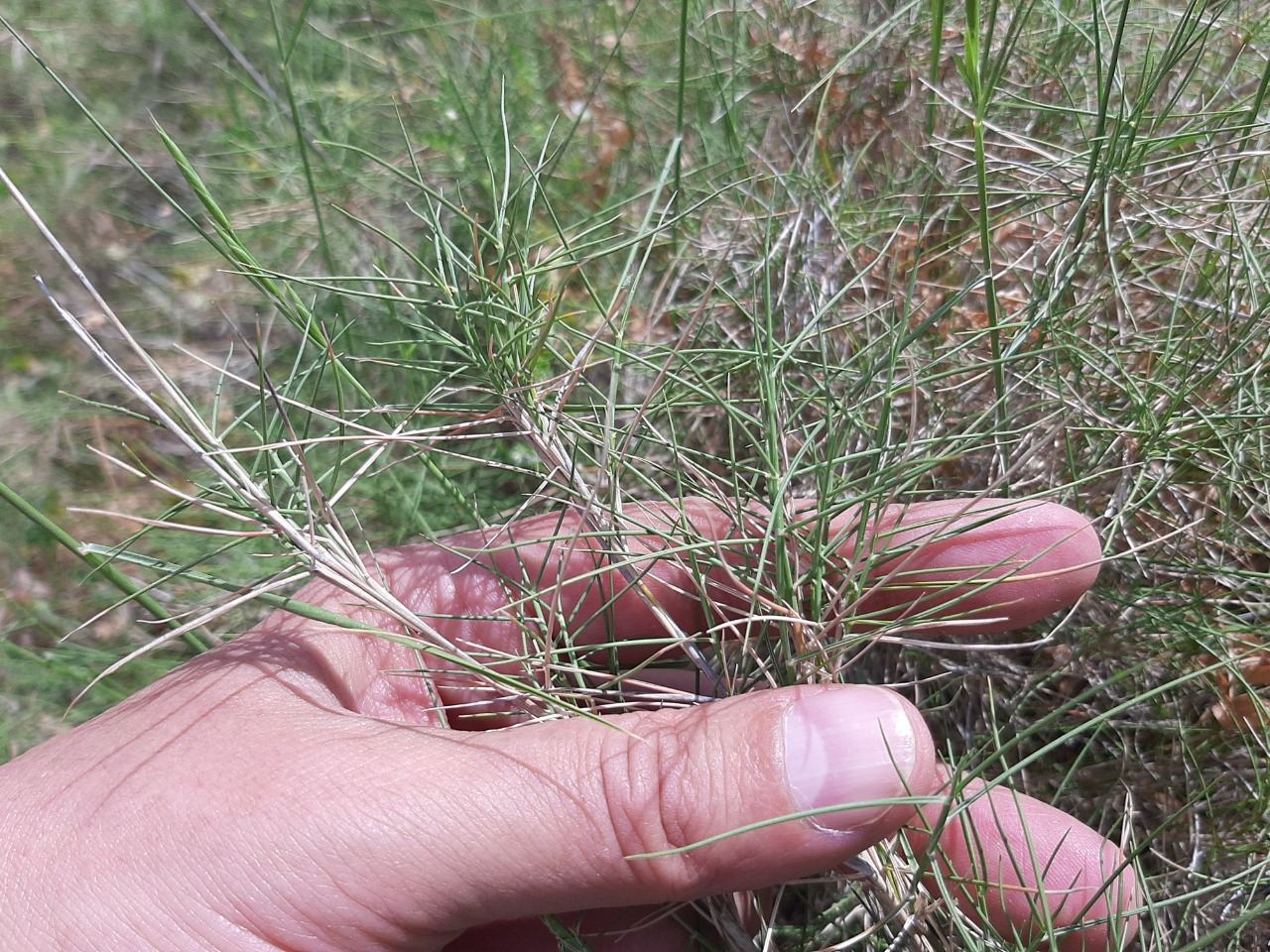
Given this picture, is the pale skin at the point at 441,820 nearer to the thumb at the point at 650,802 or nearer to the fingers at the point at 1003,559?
the thumb at the point at 650,802

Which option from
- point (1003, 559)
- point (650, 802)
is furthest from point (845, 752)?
point (1003, 559)

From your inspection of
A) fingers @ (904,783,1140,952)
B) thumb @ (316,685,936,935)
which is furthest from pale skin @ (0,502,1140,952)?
fingers @ (904,783,1140,952)

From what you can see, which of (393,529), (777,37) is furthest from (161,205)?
(777,37)

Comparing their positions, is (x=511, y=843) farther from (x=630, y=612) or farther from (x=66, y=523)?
(x=66, y=523)

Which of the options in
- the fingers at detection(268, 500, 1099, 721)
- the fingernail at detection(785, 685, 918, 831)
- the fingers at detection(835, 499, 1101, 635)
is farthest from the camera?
the fingers at detection(835, 499, 1101, 635)

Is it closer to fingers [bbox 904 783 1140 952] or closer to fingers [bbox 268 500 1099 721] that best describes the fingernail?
fingers [bbox 268 500 1099 721]

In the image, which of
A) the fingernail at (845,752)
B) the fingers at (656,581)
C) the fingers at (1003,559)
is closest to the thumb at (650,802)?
the fingernail at (845,752)
